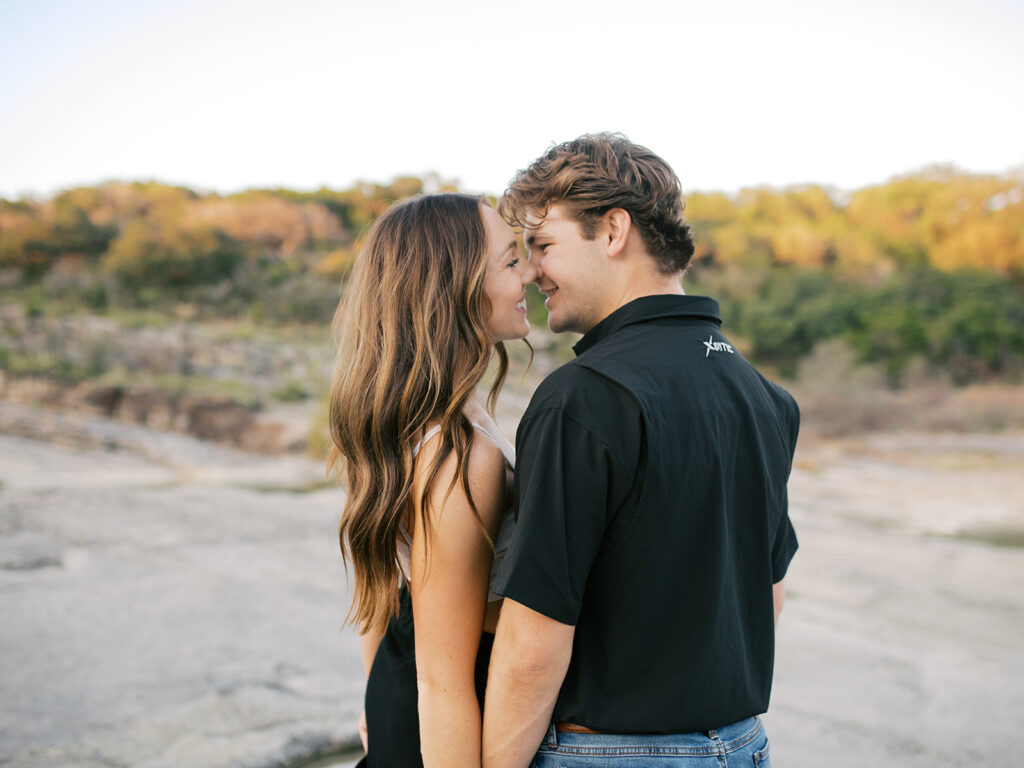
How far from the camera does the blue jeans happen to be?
1301 millimetres

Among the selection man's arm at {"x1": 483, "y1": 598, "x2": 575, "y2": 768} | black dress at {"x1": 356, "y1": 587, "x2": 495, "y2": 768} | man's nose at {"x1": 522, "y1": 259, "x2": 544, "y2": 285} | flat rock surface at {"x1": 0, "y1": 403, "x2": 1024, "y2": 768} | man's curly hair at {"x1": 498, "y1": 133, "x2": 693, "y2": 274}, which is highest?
man's curly hair at {"x1": 498, "y1": 133, "x2": 693, "y2": 274}

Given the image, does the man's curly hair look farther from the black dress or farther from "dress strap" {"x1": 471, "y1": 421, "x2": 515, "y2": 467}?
the black dress

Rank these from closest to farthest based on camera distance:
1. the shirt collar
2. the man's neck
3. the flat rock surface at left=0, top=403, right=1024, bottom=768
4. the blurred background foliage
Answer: the shirt collar < the man's neck < the flat rock surface at left=0, top=403, right=1024, bottom=768 < the blurred background foliage

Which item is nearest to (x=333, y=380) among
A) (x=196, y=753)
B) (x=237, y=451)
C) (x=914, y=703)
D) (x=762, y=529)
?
(x=762, y=529)

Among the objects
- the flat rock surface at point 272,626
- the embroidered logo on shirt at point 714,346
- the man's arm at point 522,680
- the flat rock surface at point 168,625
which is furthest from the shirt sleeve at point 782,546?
the flat rock surface at point 168,625

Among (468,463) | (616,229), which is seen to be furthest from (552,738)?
(616,229)

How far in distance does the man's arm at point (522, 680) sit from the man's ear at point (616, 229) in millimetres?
770

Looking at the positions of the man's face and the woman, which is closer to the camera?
the woman

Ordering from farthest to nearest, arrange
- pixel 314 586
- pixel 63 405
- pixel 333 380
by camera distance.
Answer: pixel 63 405 < pixel 314 586 < pixel 333 380

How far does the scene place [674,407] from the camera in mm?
1278

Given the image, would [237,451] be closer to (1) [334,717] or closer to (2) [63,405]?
(2) [63,405]

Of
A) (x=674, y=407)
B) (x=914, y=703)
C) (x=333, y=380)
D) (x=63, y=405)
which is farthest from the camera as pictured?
(x=63, y=405)

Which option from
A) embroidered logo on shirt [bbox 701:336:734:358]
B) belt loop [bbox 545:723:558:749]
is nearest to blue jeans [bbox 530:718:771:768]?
belt loop [bbox 545:723:558:749]

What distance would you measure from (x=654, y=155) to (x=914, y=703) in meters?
3.27
